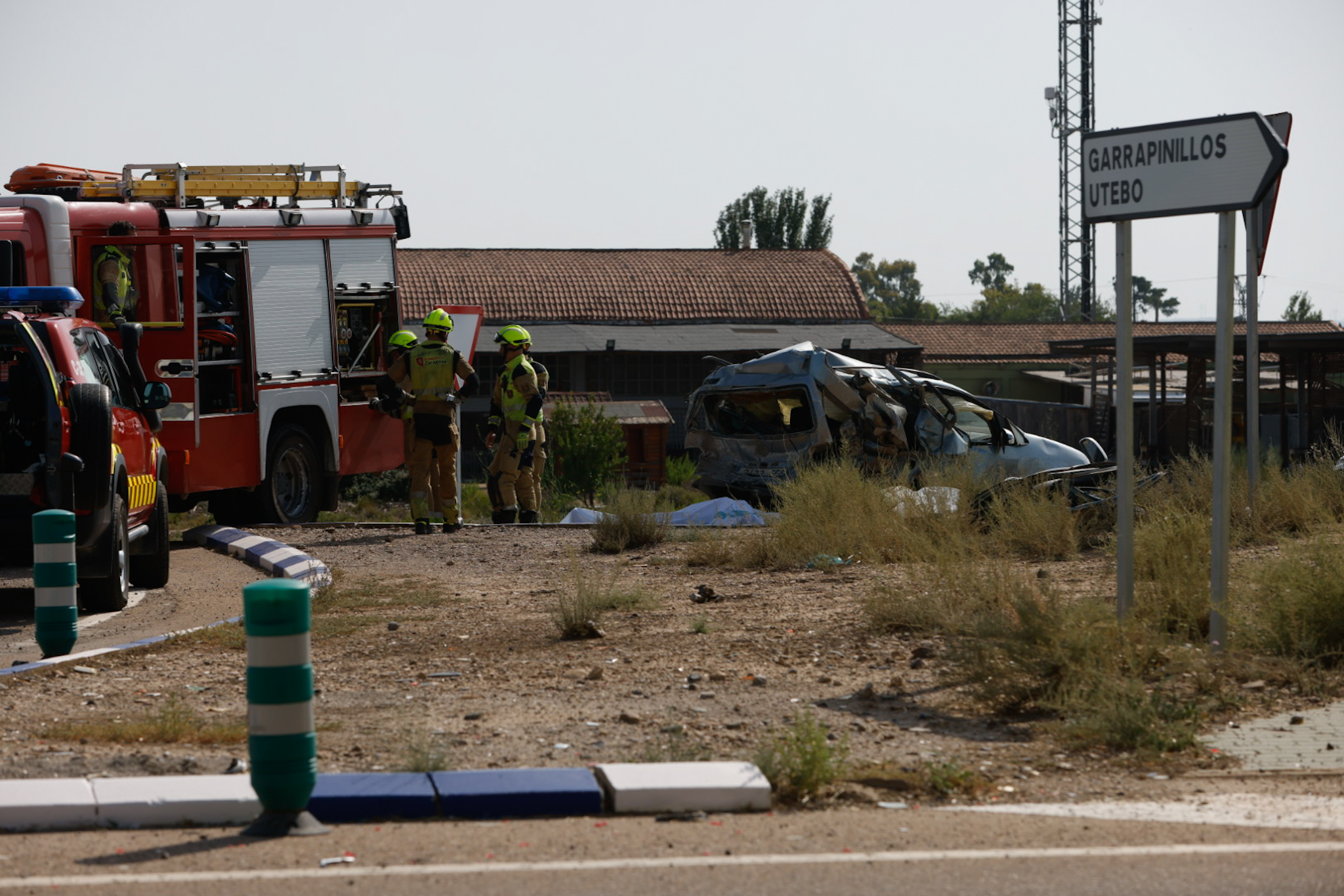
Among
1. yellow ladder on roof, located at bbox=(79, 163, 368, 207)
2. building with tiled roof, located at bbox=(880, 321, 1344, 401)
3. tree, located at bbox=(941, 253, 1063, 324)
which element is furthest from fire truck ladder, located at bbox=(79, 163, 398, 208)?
tree, located at bbox=(941, 253, 1063, 324)

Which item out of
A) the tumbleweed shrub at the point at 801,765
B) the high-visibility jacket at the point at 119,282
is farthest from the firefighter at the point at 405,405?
the tumbleweed shrub at the point at 801,765

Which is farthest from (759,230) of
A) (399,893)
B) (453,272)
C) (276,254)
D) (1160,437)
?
(399,893)

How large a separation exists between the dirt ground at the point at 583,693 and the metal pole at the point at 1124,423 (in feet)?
3.25

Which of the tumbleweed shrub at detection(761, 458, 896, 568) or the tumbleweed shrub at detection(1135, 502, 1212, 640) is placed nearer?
the tumbleweed shrub at detection(1135, 502, 1212, 640)

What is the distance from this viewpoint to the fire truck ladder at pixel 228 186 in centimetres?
1482

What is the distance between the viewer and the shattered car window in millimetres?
16766

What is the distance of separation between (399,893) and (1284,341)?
80.0 ft

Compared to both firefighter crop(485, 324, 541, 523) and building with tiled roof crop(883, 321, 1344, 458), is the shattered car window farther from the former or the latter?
building with tiled roof crop(883, 321, 1344, 458)

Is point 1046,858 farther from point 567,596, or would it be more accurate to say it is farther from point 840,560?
point 840,560

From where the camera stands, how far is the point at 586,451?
2778 cm

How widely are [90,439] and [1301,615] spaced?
7.14 meters

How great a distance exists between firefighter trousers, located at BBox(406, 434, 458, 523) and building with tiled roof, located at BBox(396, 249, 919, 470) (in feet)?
77.9

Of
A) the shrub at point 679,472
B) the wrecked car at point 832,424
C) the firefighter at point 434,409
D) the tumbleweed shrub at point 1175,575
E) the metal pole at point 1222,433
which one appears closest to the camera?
the metal pole at point 1222,433

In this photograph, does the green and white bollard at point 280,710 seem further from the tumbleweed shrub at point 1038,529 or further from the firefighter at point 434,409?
the firefighter at point 434,409
